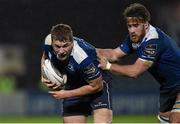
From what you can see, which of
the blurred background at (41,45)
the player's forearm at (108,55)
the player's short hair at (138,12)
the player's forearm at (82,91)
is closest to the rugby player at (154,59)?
the player's short hair at (138,12)

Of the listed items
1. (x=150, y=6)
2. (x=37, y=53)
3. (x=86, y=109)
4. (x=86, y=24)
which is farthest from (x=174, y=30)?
(x=86, y=109)

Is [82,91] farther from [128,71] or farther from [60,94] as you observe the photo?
[128,71]

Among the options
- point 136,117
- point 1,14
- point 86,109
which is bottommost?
point 136,117

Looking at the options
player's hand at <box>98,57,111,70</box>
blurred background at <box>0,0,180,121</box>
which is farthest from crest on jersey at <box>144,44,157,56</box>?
blurred background at <box>0,0,180,121</box>

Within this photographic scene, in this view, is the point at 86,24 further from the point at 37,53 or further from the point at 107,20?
the point at 37,53

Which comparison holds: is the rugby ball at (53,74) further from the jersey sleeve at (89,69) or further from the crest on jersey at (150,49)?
the crest on jersey at (150,49)

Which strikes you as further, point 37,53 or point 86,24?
point 37,53

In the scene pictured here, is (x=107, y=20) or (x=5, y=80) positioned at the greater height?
(x=107, y=20)

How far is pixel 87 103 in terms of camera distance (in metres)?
7.17

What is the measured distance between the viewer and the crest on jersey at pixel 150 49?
22.2 feet

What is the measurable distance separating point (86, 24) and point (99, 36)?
0.61m

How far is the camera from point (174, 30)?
1220 centimetres

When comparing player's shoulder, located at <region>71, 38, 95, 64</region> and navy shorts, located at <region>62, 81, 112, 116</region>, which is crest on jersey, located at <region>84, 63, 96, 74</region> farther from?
navy shorts, located at <region>62, 81, 112, 116</region>

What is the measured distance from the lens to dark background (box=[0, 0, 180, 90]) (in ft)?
37.4
